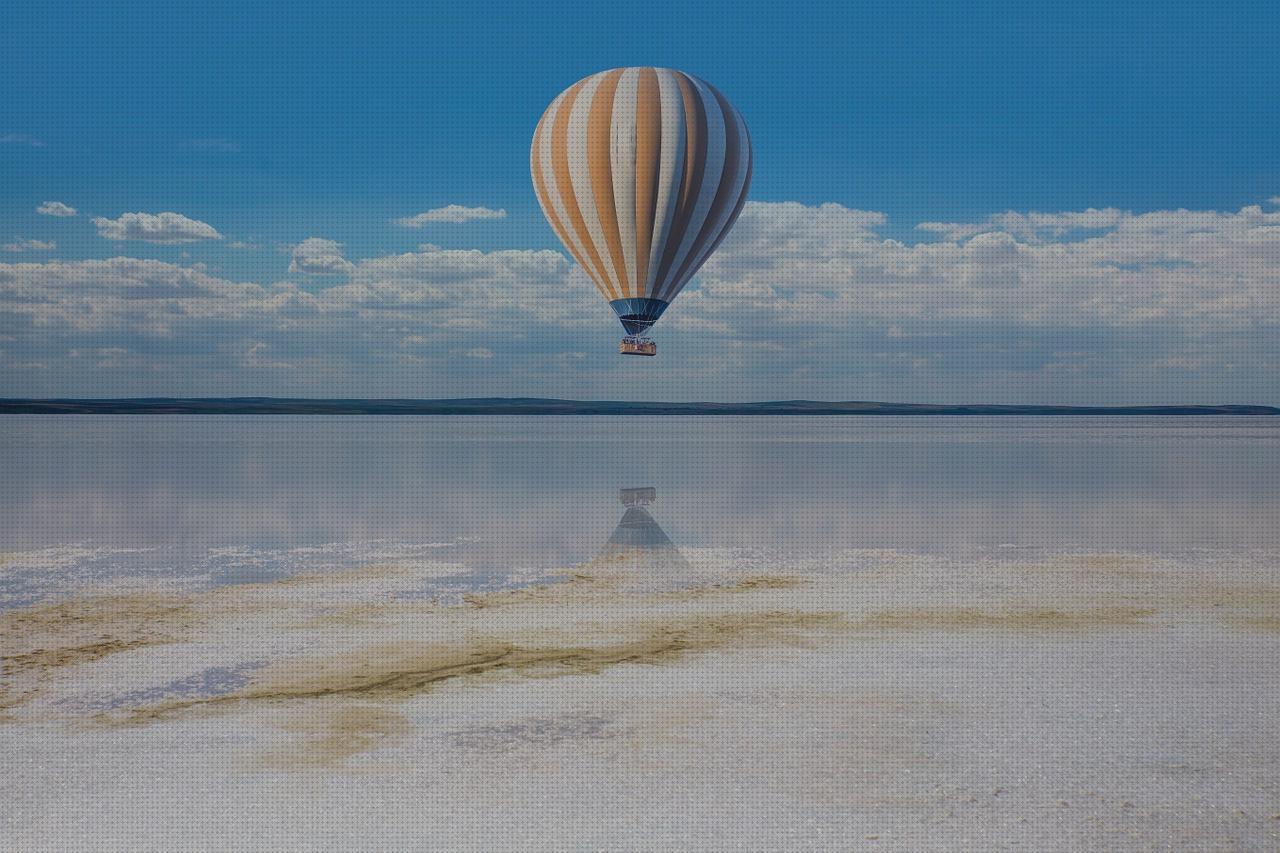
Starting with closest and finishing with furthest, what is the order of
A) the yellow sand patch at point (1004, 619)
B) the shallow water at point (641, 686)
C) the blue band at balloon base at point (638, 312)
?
the shallow water at point (641, 686), the yellow sand patch at point (1004, 619), the blue band at balloon base at point (638, 312)

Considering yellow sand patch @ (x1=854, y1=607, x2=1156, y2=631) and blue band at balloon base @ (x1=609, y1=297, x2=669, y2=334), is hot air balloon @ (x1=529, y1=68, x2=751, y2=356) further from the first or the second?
yellow sand patch @ (x1=854, y1=607, x2=1156, y2=631)

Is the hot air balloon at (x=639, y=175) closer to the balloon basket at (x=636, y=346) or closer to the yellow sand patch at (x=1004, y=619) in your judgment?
the balloon basket at (x=636, y=346)

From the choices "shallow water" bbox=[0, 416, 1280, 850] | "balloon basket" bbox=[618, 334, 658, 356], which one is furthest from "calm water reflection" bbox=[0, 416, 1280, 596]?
"balloon basket" bbox=[618, 334, 658, 356]

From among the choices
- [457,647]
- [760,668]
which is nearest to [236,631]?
[457,647]

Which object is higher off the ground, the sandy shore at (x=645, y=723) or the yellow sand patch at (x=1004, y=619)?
the yellow sand patch at (x=1004, y=619)

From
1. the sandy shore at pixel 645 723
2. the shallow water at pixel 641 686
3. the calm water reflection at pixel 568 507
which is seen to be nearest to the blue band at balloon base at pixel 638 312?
the calm water reflection at pixel 568 507

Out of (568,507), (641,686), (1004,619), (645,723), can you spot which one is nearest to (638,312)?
(568,507)

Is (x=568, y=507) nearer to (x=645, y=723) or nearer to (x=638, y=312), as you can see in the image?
(x=638, y=312)
